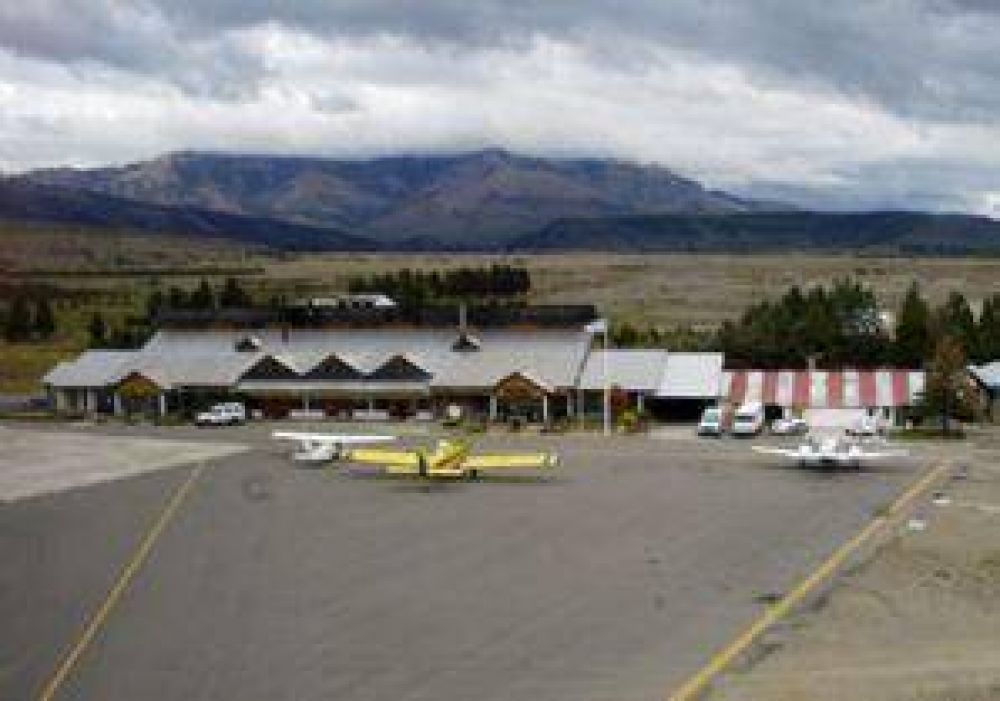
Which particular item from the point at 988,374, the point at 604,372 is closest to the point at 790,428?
the point at 604,372

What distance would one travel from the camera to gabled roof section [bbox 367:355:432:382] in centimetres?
11256

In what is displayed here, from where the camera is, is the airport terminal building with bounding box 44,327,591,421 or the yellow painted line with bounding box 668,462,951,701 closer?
the yellow painted line with bounding box 668,462,951,701

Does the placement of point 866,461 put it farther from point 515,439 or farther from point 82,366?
point 82,366

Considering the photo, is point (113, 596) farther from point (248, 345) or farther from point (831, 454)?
point (248, 345)

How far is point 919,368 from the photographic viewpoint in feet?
368

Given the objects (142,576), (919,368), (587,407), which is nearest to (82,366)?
(587,407)

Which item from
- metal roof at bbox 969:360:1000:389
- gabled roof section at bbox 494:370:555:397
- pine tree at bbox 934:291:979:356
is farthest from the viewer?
pine tree at bbox 934:291:979:356

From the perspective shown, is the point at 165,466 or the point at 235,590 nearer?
the point at 235,590

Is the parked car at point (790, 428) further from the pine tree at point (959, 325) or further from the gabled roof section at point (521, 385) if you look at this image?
the pine tree at point (959, 325)

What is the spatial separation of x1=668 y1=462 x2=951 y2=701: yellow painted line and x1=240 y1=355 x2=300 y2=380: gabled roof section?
192ft

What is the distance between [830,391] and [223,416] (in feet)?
137

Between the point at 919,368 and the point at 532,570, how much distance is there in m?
69.2

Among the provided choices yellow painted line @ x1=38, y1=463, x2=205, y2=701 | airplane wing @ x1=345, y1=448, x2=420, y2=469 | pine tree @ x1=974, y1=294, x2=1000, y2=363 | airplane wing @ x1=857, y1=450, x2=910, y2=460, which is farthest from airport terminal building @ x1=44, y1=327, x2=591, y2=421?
yellow painted line @ x1=38, y1=463, x2=205, y2=701

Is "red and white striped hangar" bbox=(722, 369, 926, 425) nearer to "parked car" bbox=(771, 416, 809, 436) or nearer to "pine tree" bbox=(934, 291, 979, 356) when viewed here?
"parked car" bbox=(771, 416, 809, 436)
